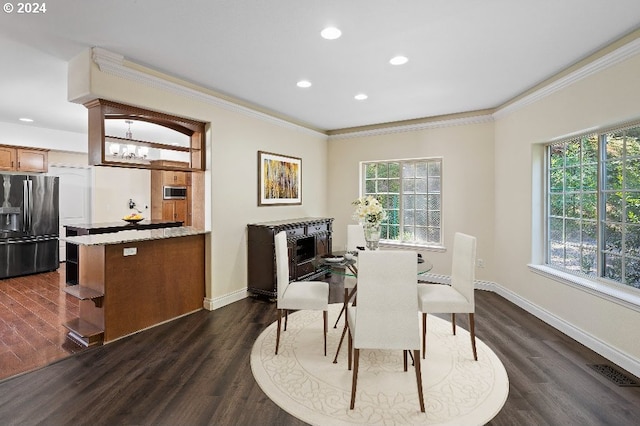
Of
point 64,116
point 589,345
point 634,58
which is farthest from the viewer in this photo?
point 64,116

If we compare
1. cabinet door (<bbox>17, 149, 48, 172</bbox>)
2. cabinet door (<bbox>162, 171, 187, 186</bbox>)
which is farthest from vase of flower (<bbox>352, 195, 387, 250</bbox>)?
cabinet door (<bbox>17, 149, 48, 172</bbox>)

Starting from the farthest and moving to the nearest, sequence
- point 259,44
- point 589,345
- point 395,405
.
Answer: point 589,345
point 259,44
point 395,405

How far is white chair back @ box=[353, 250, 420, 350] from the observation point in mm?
2174

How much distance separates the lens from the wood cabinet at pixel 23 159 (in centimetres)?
576

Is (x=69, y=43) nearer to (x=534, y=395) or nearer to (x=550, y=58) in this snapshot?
(x=550, y=58)

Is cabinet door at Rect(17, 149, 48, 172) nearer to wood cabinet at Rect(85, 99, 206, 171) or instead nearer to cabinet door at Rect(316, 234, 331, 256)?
wood cabinet at Rect(85, 99, 206, 171)

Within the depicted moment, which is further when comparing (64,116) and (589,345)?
(64,116)

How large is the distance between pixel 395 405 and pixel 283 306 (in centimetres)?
123

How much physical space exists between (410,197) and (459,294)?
9.40ft

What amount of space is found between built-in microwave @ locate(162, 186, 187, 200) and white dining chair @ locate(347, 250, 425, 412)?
21.4 ft

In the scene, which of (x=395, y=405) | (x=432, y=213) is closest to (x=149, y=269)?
(x=395, y=405)

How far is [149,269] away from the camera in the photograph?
3.52 metres

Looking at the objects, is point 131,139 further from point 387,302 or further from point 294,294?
point 387,302

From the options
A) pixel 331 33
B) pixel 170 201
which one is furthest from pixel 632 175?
pixel 170 201
